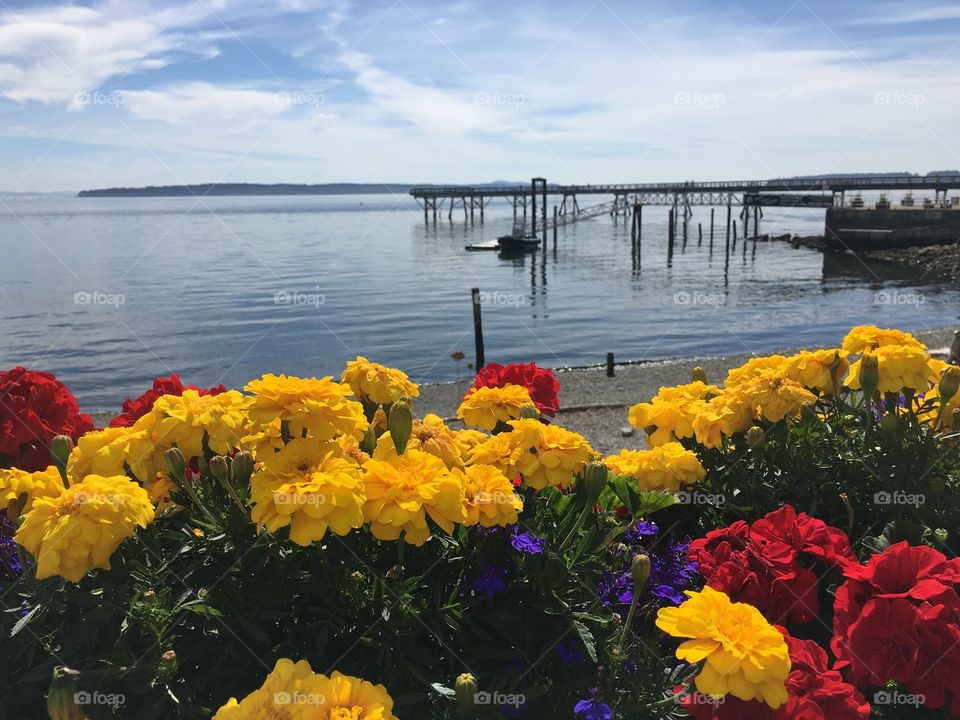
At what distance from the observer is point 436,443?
248 cm

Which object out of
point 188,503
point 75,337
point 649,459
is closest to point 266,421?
point 188,503

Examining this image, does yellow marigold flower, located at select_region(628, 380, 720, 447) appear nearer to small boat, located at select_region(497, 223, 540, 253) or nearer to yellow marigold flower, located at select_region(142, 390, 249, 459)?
yellow marigold flower, located at select_region(142, 390, 249, 459)

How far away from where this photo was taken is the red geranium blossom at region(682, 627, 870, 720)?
1.89 m

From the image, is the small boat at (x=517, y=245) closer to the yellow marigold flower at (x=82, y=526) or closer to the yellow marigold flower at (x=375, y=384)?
the yellow marigold flower at (x=375, y=384)

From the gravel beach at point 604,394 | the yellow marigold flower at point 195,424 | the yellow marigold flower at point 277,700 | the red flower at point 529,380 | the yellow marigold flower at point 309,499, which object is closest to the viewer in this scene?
the yellow marigold flower at point 277,700

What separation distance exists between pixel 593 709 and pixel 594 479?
24.8 inches

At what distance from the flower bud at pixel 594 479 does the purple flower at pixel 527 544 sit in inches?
8.4

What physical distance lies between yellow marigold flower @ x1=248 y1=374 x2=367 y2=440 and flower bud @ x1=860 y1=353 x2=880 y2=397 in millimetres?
1890

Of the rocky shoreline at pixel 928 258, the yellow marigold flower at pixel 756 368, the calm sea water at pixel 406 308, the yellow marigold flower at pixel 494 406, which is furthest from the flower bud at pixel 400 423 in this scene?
the rocky shoreline at pixel 928 258

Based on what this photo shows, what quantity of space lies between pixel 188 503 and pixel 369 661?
0.85m

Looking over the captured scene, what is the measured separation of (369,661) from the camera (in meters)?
2.05

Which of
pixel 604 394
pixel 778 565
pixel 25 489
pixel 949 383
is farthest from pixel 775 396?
pixel 604 394

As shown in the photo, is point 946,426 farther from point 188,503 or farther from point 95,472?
point 95,472

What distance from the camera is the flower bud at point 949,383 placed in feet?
8.99
